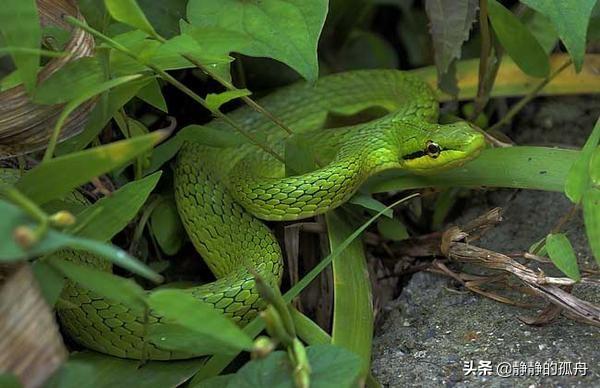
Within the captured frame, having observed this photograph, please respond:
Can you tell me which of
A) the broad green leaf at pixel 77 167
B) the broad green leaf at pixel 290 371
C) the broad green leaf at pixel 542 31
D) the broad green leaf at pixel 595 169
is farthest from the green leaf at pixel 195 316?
the broad green leaf at pixel 542 31

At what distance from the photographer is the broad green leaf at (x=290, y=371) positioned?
137 centimetres

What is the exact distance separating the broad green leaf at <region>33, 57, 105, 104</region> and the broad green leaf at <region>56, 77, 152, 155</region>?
0.24 feet

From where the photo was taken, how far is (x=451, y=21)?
2.09m

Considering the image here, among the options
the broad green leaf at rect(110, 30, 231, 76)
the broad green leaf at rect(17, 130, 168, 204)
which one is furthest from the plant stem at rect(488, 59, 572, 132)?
the broad green leaf at rect(17, 130, 168, 204)

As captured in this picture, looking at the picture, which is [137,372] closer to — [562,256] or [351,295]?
[351,295]

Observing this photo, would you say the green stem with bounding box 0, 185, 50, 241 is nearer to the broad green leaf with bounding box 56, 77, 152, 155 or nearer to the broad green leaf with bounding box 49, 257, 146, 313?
the broad green leaf with bounding box 49, 257, 146, 313

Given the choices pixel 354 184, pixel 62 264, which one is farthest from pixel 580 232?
pixel 62 264

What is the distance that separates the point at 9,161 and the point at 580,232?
Answer: 138cm

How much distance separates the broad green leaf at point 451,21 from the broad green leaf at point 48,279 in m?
1.12

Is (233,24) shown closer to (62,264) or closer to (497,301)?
(62,264)

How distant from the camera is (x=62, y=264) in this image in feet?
4.48

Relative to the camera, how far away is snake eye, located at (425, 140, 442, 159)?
2.01m

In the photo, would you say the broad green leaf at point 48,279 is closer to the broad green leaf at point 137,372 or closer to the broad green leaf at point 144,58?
the broad green leaf at point 137,372

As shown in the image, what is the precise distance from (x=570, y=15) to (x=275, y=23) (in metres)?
0.57
